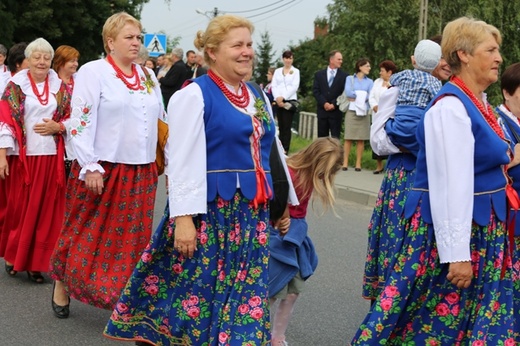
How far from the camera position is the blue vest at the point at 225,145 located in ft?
13.5

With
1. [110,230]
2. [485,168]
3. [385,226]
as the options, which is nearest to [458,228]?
[485,168]

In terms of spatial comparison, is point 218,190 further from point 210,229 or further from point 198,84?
point 198,84

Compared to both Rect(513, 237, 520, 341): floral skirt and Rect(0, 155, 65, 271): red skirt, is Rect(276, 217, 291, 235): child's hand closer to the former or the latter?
Rect(513, 237, 520, 341): floral skirt

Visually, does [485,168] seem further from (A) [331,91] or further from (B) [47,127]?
(A) [331,91]

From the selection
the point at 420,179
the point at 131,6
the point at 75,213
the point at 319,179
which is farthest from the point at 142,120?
the point at 131,6

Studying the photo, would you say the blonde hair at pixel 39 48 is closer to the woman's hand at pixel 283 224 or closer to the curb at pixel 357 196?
the woman's hand at pixel 283 224

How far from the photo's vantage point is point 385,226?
539 centimetres

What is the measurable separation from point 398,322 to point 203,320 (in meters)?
0.89

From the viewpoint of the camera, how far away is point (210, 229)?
4.14m

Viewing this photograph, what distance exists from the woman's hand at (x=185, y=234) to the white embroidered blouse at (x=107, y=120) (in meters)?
1.32

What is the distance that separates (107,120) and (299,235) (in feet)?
4.48

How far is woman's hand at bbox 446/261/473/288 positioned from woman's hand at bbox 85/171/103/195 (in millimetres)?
2294

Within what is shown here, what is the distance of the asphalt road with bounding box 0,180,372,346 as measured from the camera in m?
5.54

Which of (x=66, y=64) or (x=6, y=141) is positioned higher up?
(x=66, y=64)
